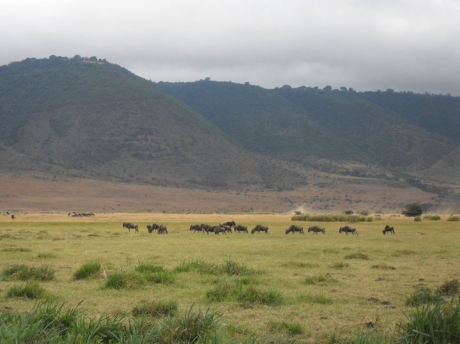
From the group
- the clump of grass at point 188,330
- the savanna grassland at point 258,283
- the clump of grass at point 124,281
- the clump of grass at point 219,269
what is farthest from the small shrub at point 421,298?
the clump of grass at point 124,281

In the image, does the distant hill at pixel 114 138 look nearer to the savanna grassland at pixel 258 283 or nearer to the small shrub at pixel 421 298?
the savanna grassland at pixel 258 283

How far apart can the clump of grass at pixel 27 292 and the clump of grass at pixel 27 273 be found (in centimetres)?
251

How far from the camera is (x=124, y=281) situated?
575 inches

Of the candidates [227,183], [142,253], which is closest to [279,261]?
[142,253]

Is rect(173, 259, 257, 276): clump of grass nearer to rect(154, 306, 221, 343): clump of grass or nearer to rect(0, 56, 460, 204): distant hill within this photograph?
rect(154, 306, 221, 343): clump of grass

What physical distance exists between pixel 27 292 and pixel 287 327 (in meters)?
6.16

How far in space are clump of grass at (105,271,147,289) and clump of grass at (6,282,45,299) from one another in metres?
1.75

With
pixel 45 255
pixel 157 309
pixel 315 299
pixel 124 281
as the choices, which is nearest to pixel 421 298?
pixel 315 299

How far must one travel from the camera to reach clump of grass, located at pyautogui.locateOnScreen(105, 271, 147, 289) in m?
14.5

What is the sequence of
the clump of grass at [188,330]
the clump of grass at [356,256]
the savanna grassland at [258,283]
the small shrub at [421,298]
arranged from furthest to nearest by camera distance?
the clump of grass at [356,256] < the small shrub at [421,298] < the savanna grassland at [258,283] < the clump of grass at [188,330]

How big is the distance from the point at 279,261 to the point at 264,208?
71.6m

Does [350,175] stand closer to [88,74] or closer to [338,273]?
[88,74]

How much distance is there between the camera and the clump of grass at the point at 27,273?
51.9 ft

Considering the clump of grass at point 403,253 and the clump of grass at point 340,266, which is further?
the clump of grass at point 403,253
